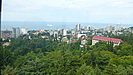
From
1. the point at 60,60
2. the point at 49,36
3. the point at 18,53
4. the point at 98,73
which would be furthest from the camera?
the point at 49,36

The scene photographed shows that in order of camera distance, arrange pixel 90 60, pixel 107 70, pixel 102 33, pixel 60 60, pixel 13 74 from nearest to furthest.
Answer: pixel 13 74 → pixel 107 70 → pixel 60 60 → pixel 90 60 → pixel 102 33

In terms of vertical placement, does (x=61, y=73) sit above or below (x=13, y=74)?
below

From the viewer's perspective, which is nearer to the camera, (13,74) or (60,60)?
(13,74)

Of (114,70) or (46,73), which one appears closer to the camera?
(114,70)

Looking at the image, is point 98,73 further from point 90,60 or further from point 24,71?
point 24,71

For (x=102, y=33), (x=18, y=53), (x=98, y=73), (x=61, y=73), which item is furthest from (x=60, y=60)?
(x=102, y=33)

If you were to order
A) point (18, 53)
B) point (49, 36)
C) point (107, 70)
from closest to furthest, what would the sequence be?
point (107, 70) → point (18, 53) → point (49, 36)

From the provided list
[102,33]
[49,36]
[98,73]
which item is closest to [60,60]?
[98,73]

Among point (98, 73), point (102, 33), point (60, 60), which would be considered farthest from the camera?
point (102, 33)

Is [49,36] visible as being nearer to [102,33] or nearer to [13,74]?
[13,74]
